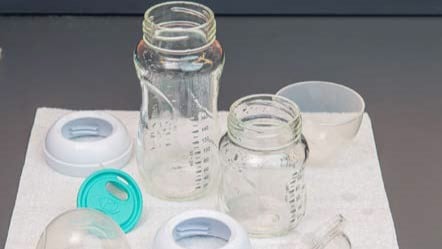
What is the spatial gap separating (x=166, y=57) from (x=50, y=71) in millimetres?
388

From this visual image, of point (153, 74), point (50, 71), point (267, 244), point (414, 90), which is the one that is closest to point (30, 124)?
point (50, 71)

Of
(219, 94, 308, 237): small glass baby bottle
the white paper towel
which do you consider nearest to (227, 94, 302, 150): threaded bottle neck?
(219, 94, 308, 237): small glass baby bottle

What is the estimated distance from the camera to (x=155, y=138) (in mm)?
1162

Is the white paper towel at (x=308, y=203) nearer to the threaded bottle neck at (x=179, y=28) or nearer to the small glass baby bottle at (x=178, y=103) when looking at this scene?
the small glass baby bottle at (x=178, y=103)

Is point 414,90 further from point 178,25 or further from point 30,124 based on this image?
point 30,124

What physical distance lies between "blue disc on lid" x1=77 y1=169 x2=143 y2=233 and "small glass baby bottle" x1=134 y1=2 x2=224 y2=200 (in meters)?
0.05

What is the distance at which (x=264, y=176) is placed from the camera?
1.10 m

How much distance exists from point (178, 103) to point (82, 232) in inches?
8.1

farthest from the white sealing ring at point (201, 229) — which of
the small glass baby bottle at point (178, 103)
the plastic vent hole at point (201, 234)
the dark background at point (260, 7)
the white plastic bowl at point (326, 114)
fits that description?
the dark background at point (260, 7)

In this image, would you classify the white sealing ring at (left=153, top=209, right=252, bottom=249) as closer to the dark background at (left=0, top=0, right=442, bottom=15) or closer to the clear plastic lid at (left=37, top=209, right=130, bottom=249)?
the clear plastic lid at (left=37, top=209, right=130, bottom=249)

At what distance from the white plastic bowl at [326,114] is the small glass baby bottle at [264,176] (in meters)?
0.10

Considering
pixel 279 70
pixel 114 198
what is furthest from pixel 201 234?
pixel 279 70

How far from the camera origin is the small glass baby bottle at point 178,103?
42.5 inches

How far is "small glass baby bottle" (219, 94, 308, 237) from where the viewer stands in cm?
108
